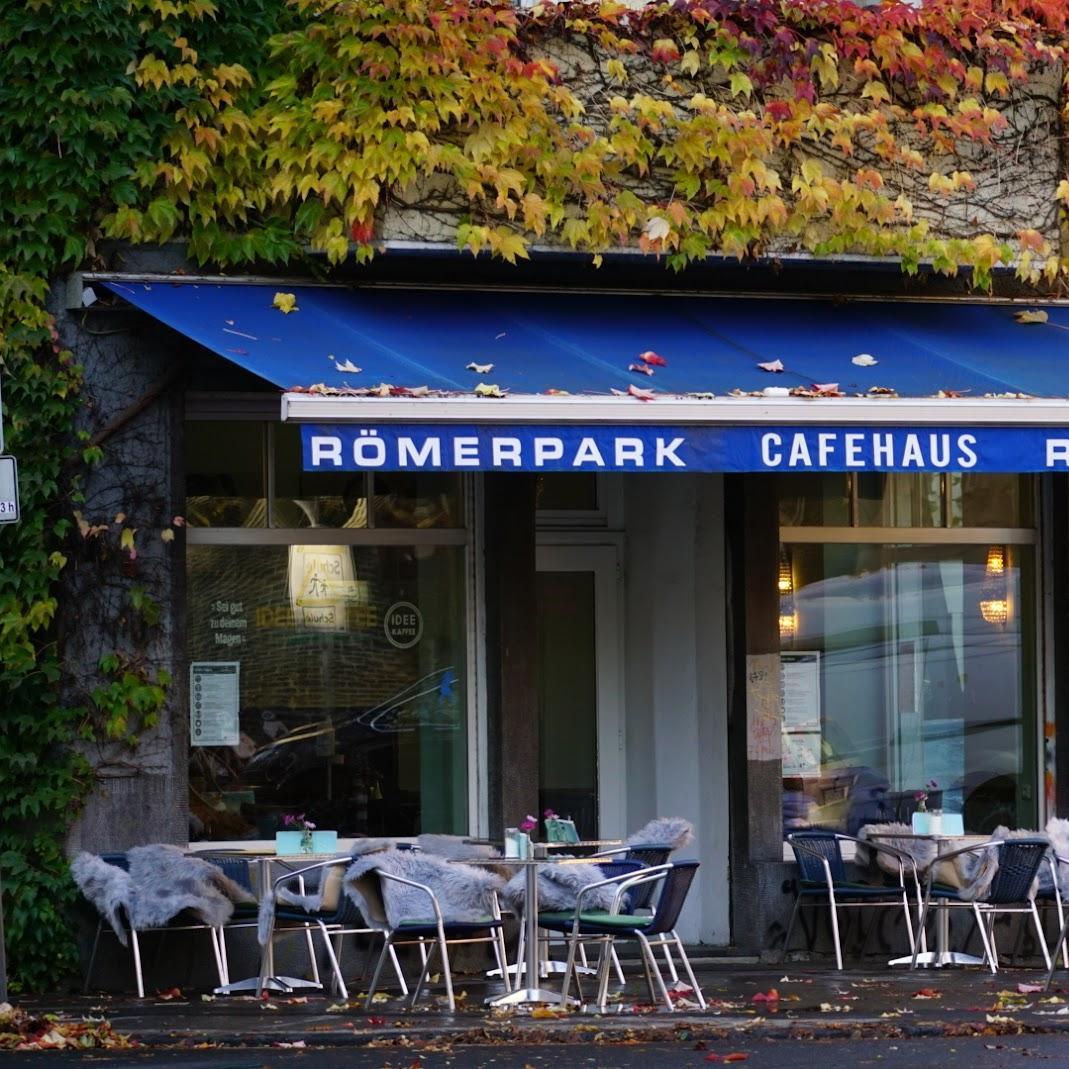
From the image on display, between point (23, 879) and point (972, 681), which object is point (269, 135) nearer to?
point (23, 879)

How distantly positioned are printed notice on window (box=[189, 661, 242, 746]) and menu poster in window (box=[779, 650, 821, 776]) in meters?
3.49

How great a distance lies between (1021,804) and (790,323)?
145 inches

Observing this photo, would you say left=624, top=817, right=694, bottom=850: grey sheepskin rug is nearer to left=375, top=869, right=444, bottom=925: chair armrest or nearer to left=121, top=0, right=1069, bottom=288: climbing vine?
left=375, top=869, right=444, bottom=925: chair armrest

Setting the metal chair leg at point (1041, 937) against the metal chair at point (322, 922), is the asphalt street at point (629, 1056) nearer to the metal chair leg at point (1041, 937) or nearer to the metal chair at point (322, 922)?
the metal chair at point (322, 922)

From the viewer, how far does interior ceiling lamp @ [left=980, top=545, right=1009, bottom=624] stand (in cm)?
1428

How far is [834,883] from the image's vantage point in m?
13.2

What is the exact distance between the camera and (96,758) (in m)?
12.0

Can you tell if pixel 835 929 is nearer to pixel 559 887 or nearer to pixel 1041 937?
pixel 1041 937

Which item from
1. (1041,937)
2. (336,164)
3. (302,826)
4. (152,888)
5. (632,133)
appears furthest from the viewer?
(1041,937)

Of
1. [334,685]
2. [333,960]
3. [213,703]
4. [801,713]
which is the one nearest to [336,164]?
[334,685]

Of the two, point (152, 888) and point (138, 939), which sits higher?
point (152, 888)

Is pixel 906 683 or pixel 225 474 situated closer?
pixel 225 474

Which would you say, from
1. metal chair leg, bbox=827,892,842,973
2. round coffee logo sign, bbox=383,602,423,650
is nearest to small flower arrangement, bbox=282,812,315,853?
round coffee logo sign, bbox=383,602,423,650

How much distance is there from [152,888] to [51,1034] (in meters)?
1.67
